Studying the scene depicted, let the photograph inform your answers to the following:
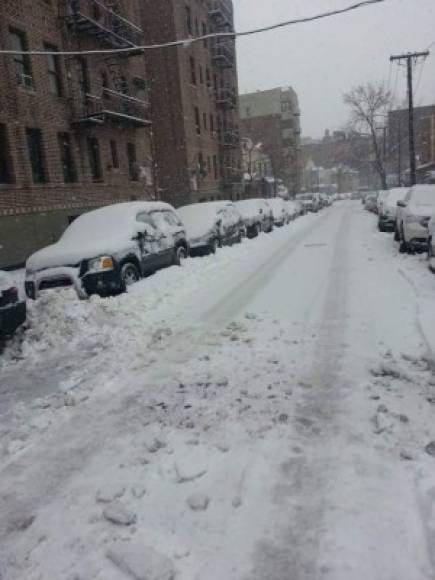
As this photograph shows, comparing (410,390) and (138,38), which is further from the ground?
(138,38)

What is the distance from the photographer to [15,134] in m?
16.7

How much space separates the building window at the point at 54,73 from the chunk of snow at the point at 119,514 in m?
19.3

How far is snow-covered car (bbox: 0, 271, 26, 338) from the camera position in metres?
6.13

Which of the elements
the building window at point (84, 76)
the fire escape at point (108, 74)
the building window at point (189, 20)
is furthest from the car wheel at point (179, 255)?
the building window at point (189, 20)

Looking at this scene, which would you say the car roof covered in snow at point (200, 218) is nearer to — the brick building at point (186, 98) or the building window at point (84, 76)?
the building window at point (84, 76)

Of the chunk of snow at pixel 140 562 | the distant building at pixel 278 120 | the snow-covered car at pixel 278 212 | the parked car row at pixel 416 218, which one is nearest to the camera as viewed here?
the chunk of snow at pixel 140 562

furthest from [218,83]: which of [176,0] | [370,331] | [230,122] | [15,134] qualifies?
[370,331]

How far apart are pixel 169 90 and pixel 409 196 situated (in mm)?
22982

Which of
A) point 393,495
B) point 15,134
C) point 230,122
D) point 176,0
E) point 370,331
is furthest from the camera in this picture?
point 230,122

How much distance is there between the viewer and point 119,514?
281 centimetres

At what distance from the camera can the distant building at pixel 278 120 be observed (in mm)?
76938

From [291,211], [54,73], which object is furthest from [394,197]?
[54,73]

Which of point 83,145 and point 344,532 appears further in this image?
point 83,145

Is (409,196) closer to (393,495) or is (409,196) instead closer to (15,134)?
(393,495)
